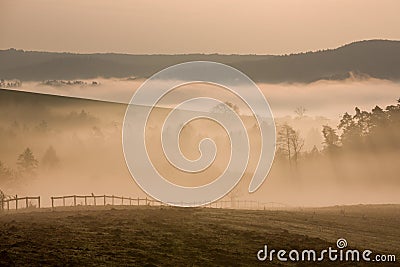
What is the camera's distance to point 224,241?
6800cm

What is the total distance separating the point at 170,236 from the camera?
68000mm

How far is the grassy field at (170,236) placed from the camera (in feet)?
195

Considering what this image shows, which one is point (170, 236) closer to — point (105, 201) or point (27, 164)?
point (105, 201)

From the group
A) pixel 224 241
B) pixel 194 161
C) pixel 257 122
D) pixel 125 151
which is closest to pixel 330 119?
pixel 257 122

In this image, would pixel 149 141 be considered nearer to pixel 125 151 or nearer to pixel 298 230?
pixel 125 151

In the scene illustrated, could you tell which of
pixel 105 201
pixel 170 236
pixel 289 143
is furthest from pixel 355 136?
pixel 170 236

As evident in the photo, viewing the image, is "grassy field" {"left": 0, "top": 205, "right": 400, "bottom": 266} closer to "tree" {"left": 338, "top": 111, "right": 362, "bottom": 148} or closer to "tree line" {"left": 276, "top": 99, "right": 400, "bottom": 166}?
"tree line" {"left": 276, "top": 99, "right": 400, "bottom": 166}

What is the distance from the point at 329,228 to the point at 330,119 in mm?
78031

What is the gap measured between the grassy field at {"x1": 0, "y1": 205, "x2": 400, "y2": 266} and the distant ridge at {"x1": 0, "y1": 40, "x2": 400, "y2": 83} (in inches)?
2839

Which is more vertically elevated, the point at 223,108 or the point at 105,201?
the point at 223,108

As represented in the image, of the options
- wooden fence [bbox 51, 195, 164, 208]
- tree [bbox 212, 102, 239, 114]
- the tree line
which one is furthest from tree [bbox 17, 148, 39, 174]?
the tree line

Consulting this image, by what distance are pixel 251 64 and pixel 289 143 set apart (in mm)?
26096

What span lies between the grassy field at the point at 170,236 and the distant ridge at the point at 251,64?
7211cm

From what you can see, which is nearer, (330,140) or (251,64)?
(330,140)
